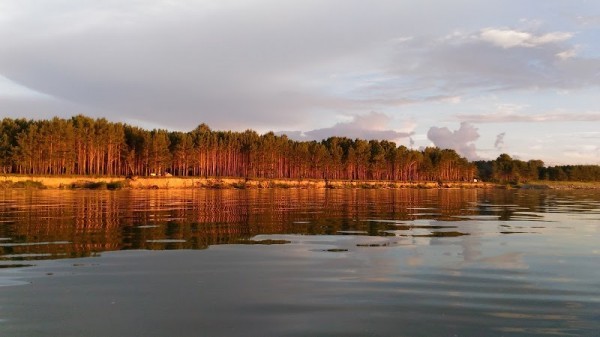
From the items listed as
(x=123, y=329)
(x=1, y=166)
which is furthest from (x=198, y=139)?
(x=123, y=329)

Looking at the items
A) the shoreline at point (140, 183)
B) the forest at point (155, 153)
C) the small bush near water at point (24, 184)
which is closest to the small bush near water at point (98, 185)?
the shoreline at point (140, 183)

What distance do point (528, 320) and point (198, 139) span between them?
148 m

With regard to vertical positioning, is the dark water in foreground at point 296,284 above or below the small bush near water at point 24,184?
below

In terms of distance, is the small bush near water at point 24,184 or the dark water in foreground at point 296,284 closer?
the dark water in foreground at point 296,284

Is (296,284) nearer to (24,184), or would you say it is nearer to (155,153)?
(24,184)

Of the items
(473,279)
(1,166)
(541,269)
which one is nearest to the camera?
(473,279)

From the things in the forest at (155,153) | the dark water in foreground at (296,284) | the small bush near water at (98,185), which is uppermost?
the forest at (155,153)

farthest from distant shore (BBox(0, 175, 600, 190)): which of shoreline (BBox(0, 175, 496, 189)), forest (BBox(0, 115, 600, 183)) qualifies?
forest (BBox(0, 115, 600, 183))

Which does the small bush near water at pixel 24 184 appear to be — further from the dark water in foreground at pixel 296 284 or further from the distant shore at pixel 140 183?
the dark water in foreground at pixel 296 284

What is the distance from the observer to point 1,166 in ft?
365

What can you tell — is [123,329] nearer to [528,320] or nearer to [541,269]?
[528,320]

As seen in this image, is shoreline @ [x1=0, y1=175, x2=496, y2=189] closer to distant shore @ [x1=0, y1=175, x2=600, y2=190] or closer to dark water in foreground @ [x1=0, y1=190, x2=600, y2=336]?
distant shore @ [x1=0, y1=175, x2=600, y2=190]

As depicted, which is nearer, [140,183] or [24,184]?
[24,184]

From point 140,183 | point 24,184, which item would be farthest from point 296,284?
point 140,183
